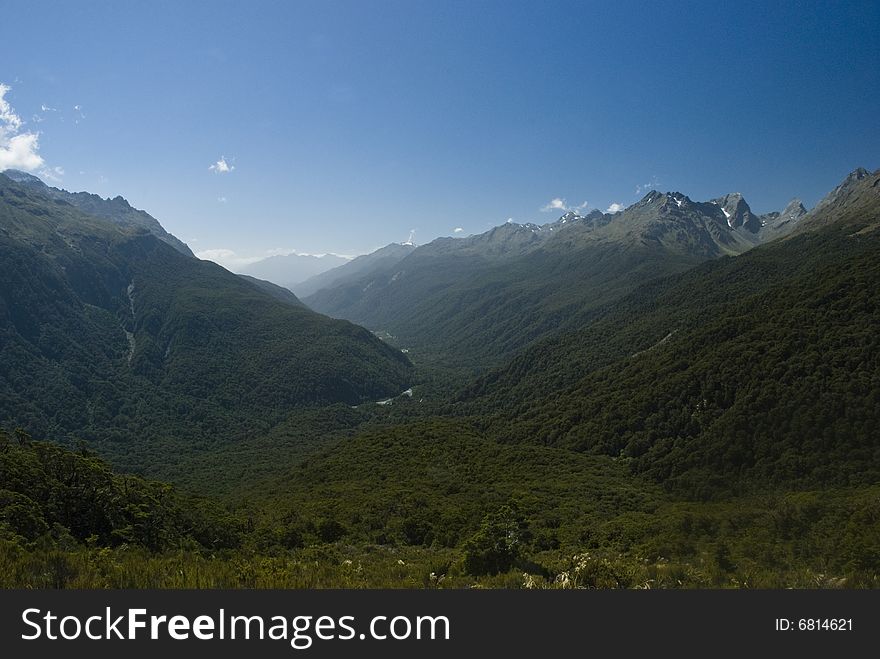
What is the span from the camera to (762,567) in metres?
14.6

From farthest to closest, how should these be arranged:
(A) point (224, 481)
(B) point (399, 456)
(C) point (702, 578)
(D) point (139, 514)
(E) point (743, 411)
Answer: (A) point (224, 481), (B) point (399, 456), (E) point (743, 411), (D) point (139, 514), (C) point (702, 578)

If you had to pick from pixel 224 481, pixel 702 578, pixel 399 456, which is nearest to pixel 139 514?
pixel 702 578

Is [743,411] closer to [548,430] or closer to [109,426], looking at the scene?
[548,430]

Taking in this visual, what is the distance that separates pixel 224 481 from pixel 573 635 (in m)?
152

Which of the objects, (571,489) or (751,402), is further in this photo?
(751,402)

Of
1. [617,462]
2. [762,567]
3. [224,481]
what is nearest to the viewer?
[762,567]

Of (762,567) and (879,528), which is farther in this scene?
(879,528)

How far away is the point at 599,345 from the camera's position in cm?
19425

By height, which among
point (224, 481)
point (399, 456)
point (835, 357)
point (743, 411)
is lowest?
point (224, 481)

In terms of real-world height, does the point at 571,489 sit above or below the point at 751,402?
below

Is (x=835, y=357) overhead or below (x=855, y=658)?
overhead

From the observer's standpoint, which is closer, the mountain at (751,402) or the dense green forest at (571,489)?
the dense green forest at (571,489)

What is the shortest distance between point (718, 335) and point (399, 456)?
8430cm

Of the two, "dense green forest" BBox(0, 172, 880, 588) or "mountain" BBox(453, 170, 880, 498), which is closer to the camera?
"dense green forest" BBox(0, 172, 880, 588)
